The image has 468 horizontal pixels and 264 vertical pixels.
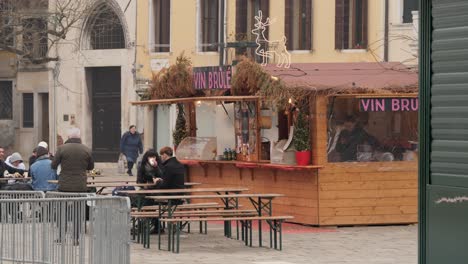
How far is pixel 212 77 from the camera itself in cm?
2522

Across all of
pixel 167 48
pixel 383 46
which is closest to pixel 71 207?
pixel 383 46

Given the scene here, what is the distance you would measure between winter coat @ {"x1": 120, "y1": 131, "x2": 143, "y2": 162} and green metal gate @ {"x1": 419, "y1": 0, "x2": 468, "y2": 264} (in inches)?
1220

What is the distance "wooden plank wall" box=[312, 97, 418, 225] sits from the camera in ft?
73.8

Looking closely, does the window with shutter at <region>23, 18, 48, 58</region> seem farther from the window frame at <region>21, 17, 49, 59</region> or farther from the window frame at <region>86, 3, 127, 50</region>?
the window frame at <region>86, 3, 127, 50</region>

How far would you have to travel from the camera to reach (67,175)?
19.5 metres

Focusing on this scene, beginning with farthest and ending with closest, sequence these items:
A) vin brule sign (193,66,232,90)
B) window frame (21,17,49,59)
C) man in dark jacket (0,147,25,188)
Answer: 1. window frame (21,17,49,59)
2. man in dark jacket (0,147,25,188)
3. vin brule sign (193,66,232,90)

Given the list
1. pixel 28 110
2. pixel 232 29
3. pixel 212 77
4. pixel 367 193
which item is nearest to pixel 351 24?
pixel 232 29

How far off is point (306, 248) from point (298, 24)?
25.4 m

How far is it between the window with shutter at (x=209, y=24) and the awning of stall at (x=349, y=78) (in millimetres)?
22434

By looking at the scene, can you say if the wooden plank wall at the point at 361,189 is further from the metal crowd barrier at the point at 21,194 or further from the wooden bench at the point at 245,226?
the metal crowd barrier at the point at 21,194

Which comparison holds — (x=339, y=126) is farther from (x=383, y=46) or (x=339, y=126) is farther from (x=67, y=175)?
(x=383, y=46)

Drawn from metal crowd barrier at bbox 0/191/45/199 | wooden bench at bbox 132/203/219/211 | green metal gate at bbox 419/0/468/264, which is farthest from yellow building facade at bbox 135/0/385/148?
green metal gate at bbox 419/0/468/264

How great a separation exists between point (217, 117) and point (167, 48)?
21068 millimetres

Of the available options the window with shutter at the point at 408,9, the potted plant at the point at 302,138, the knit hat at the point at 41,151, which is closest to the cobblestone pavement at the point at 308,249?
the potted plant at the point at 302,138
